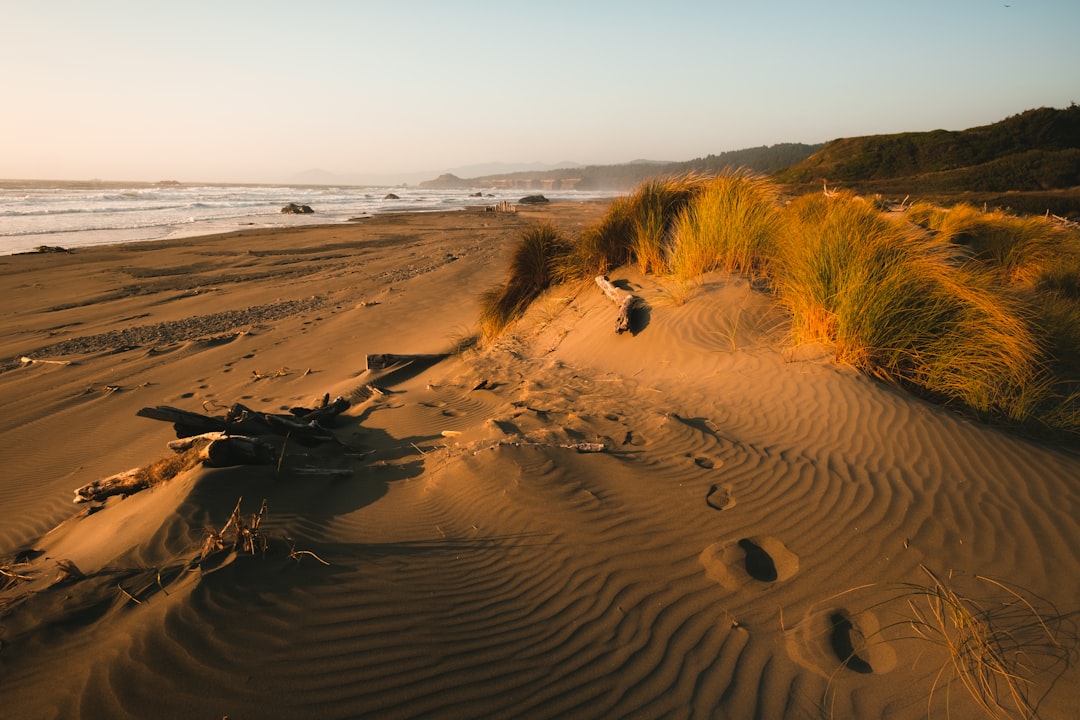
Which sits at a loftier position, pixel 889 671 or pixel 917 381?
pixel 917 381

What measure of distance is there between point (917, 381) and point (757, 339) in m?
1.48

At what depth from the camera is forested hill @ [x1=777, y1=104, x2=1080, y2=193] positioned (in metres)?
22.3

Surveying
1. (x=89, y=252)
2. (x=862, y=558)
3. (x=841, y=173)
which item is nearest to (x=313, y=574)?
(x=862, y=558)

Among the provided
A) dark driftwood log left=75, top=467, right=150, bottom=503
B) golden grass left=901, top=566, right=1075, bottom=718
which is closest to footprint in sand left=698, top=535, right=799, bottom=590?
golden grass left=901, top=566, right=1075, bottom=718

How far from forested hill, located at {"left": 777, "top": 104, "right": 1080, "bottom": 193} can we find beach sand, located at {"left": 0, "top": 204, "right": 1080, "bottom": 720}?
2578 cm

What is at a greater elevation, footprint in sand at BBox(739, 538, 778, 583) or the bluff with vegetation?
the bluff with vegetation

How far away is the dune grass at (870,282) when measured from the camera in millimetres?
4371

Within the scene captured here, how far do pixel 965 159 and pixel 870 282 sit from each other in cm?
3199

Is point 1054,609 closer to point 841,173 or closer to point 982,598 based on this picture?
point 982,598

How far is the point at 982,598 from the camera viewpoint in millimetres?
2361

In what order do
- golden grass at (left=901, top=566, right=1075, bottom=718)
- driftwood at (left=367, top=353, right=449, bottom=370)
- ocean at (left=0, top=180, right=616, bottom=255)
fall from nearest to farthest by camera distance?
1. golden grass at (left=901, top=566, right=1075, bottom=718)
2. driftwood at (left=367, top=353, right=449, bottom=370)
3. ocean at (left=0, top=180, right=616, bottom=255)

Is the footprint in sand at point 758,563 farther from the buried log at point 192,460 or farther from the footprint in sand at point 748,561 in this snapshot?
the buried log at point 192,460

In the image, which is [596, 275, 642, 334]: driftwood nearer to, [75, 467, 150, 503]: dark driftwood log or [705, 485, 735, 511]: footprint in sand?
[705, 485, 735, 511]: footprint in sand

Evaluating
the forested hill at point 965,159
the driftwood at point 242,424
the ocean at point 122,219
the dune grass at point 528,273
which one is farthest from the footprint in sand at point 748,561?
the forested hill at point 965,159
